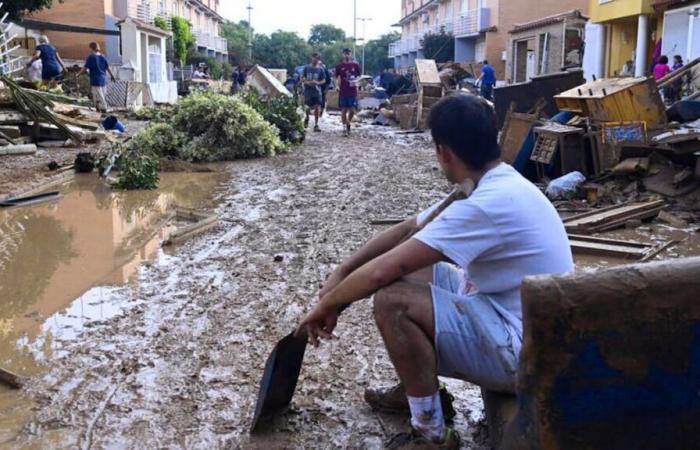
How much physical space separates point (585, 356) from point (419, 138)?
1581 cm

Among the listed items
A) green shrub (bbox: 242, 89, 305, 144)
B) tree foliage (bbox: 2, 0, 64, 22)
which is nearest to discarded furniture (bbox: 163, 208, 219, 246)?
green shrub (bbox: 242, 89, 305, 144)

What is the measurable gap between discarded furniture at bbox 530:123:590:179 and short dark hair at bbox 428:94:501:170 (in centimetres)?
714

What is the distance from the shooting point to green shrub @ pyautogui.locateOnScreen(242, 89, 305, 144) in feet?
48.9

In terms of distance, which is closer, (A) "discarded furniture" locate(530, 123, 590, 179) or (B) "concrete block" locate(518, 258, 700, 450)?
(B) "concrete block" locate(518, 258, 700, 450)

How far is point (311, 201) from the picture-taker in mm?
8969

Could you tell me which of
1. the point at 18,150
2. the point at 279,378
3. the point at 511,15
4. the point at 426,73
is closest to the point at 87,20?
the point at 426,73

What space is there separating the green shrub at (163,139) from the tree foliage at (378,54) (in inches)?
2837

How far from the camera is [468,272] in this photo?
2.78 m

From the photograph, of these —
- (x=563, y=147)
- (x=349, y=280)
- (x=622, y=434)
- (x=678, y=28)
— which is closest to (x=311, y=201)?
(x=563, y=147)

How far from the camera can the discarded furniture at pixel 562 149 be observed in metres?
9.59

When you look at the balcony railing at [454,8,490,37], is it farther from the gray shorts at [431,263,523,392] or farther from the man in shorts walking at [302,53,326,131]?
the gray shorts at [431,263,523,392]

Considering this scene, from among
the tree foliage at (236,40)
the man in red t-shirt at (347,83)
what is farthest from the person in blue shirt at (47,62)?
the tree foliage at (236,40)

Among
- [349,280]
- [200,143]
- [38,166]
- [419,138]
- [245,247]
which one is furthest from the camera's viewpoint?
[419,138]

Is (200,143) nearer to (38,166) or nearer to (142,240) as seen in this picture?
(38,166)
